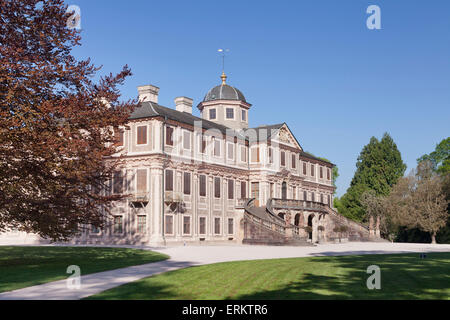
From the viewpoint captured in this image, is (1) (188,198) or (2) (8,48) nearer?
(2) (8,48)

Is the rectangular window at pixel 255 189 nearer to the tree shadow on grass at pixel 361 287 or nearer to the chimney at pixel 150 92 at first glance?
the chimney at pixel 150 92

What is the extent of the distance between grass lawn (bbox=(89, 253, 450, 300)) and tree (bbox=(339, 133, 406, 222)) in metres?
55.9

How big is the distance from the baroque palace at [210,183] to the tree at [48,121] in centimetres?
1665

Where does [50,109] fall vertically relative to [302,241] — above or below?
above

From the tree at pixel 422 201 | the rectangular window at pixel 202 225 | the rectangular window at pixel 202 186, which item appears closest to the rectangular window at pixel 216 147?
the rectangular window at pixel 202 186

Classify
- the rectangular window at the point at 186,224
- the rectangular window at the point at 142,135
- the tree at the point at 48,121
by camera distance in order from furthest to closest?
the rectangular window at the point at 186,224 → the rectangular window at the point at 142,135 → the tree at the point at 48,121

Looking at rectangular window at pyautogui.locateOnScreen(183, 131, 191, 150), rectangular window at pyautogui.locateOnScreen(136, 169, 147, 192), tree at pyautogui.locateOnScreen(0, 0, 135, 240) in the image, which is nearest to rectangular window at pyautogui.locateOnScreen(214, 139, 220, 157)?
rectangular window at pyautogui.locateOnScreen(183, 131, 191, 150)

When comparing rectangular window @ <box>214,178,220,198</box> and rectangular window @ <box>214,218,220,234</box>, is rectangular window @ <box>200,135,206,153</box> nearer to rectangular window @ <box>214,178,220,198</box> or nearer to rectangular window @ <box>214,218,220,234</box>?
rectangular window @ <box>214,178,220,198</box>

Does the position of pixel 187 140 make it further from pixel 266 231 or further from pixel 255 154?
pixel 255 154

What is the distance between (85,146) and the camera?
1781 cm

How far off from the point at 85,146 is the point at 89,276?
15.9 feet

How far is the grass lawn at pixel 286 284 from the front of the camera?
11.4m
